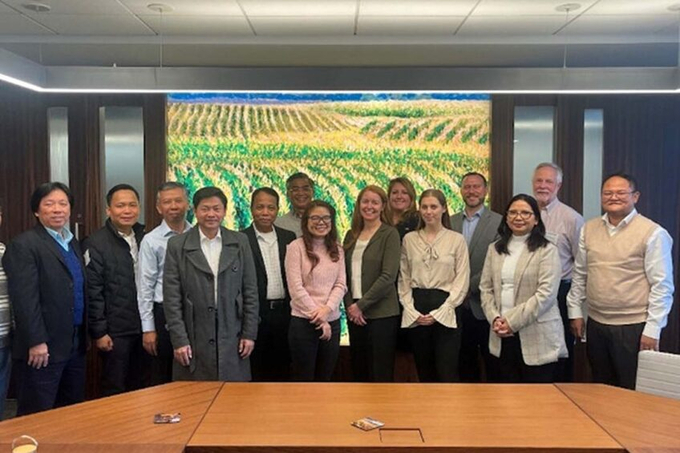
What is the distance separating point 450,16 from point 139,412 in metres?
3.23

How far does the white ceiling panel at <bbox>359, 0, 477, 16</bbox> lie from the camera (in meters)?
3.95

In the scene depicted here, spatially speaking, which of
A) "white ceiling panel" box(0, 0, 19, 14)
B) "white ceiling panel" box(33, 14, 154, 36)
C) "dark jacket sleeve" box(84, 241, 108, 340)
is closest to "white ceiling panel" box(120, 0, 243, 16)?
"white ceiling panel" box(33, 14, 154, 36)

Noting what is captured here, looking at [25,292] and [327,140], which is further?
[327,140]

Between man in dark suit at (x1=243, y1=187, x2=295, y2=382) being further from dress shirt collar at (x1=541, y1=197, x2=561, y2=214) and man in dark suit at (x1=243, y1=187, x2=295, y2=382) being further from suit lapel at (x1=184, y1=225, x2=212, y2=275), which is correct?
dress shirt collar at (x1=541, y1=197, x2=561, y2=214)

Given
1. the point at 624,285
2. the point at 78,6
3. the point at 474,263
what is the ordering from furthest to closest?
1. the point at 474,263
2. the point at 78,6
3. the point at 624,285

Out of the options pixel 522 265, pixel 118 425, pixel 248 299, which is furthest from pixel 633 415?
pixel 248 299

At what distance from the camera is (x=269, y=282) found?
157 inches

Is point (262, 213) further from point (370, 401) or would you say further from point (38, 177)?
point (38, 177)

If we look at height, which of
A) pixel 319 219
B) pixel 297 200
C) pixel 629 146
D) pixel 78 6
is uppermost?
pixel 78 6

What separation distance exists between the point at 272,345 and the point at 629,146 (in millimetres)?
3334

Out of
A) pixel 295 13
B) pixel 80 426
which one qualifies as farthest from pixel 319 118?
pixel 80 426

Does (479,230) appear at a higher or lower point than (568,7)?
lower

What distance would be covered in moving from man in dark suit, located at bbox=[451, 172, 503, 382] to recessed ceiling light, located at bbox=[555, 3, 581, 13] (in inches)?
47.2

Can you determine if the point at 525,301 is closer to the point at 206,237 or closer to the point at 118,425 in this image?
the point at 206,237
